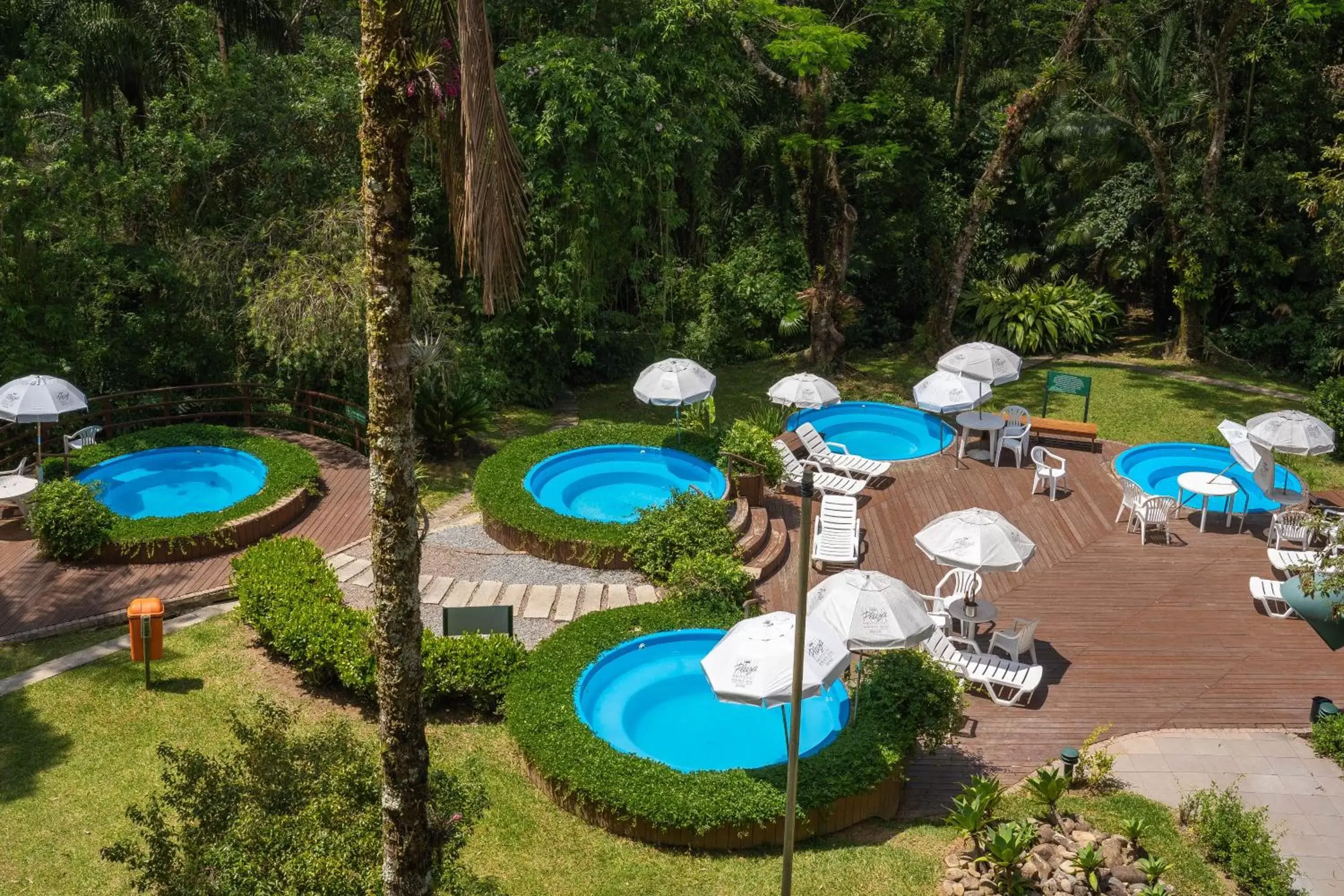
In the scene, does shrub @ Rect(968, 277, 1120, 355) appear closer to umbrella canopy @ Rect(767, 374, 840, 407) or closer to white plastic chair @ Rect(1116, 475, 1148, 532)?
umbrella canopy @ Rect(767, 374, 840, 407)

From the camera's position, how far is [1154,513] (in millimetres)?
18625

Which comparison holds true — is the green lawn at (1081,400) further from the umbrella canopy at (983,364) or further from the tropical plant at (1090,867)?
the tropical plant at (1090,867)

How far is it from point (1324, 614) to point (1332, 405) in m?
12.1

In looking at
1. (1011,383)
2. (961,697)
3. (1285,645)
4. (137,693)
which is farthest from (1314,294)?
(137,693)

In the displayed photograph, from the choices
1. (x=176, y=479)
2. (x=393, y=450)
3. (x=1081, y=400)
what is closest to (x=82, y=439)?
(x=176, y=479)

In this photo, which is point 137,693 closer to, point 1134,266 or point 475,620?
point 475,620

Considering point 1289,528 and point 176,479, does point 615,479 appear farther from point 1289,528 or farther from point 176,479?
point 1289,528

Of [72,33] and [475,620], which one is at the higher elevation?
[72,33]

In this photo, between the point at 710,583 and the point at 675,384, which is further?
the point at 675,384

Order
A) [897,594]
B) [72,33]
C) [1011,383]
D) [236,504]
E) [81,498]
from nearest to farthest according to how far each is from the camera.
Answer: [897,594]
[81,498]
[236,504]
[72,33]
[1011,383]

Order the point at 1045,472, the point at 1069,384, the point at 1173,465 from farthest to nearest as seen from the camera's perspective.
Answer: the point at 1069,384
the point at 1173,465
the point at 1045,472

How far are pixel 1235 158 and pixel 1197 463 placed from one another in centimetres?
Result: 970

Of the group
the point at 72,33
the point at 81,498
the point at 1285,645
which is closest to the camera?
the point at 1285,645

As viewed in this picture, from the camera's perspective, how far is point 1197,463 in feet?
74.1
